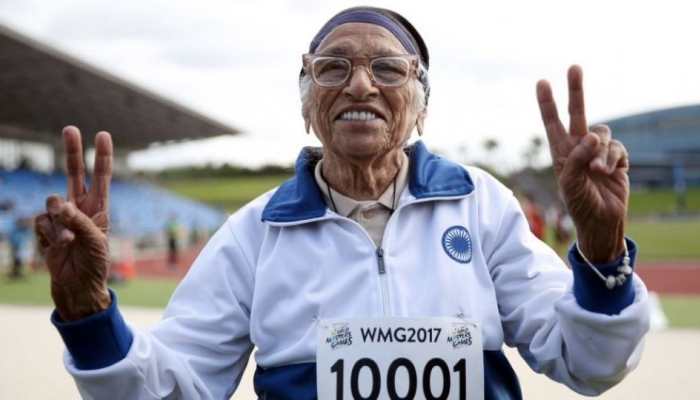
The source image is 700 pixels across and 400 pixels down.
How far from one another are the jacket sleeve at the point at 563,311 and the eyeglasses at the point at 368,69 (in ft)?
1.70

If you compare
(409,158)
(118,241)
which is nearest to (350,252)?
(409,158)

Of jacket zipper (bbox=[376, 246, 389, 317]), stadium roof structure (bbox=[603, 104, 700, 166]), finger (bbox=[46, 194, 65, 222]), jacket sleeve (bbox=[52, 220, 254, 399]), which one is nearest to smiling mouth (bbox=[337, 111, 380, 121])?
jacket zipper (bbox=[376, 246, 389, 317])

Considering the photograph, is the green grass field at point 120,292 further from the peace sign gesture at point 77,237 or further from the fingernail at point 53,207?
the fingernail at point 53,207

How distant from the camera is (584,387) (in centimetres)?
193

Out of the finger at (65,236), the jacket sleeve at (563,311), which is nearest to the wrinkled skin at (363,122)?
the jacket sleeve at (563,311)

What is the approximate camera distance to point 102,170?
71.2 inches

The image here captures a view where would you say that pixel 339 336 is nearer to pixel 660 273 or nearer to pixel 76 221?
pixel 76 221

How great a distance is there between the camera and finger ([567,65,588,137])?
1684mm

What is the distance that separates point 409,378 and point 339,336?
0.23m

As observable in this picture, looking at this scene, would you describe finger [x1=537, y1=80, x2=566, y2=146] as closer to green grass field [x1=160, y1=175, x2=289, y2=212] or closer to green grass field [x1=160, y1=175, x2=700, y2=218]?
green grass field [x1=160, y1=175, x2=700, y2=218]

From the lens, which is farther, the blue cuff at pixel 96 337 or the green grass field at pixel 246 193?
the green grass field at pixel 246 193

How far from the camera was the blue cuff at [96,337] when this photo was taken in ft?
5.66

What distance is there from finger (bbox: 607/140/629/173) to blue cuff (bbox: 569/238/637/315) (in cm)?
20

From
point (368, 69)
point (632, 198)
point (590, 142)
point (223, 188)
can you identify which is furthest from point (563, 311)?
point (223, 188)
